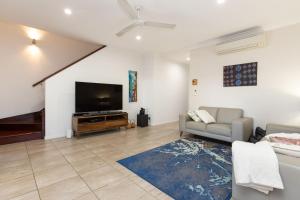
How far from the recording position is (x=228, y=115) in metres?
3.78

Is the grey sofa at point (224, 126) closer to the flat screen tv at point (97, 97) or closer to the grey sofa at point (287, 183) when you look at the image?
the grey sofa at point (287, 183)

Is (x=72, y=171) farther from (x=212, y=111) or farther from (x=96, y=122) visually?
(x=212, y=111)

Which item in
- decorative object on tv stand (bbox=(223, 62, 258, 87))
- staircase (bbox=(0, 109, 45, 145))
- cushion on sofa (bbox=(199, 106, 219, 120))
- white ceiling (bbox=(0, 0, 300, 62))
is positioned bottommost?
staircase (bbox=(0, 109, 45, 145))

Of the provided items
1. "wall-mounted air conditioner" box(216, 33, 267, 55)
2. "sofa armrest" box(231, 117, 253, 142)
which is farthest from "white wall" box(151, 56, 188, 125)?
"sofa armrest" box(231, 117, 253, 142)

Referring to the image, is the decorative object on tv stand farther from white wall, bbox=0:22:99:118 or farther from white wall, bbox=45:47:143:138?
white wall, bbox=0:22:99:118

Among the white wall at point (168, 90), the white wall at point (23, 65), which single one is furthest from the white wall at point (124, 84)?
the white wall at point (23, 65)

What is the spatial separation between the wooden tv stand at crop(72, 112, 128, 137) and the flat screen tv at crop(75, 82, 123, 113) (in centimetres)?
22

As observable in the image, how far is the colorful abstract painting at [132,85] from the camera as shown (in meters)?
5.36

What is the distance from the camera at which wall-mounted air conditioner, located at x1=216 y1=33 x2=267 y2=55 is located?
3373 millimetres

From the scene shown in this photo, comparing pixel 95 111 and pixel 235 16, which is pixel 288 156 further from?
pixel 95 111

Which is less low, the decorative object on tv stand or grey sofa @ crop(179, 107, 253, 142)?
the decorative object on tv stand

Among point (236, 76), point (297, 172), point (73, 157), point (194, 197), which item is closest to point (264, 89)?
point (236, 76)

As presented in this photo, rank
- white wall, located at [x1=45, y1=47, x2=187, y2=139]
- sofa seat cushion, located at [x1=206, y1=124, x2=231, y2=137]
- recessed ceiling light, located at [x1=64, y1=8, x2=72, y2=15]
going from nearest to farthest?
recessed ceiling light, located at [x1=64, y1=8, x2=72, y2=15], sofa seat cushion, located at [x1=206, y1=124, x2=231, y2=137], white wall, located at [x1=45, y1=47, x2=187, y2=139]

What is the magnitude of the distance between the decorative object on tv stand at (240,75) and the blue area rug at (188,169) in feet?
5.30
